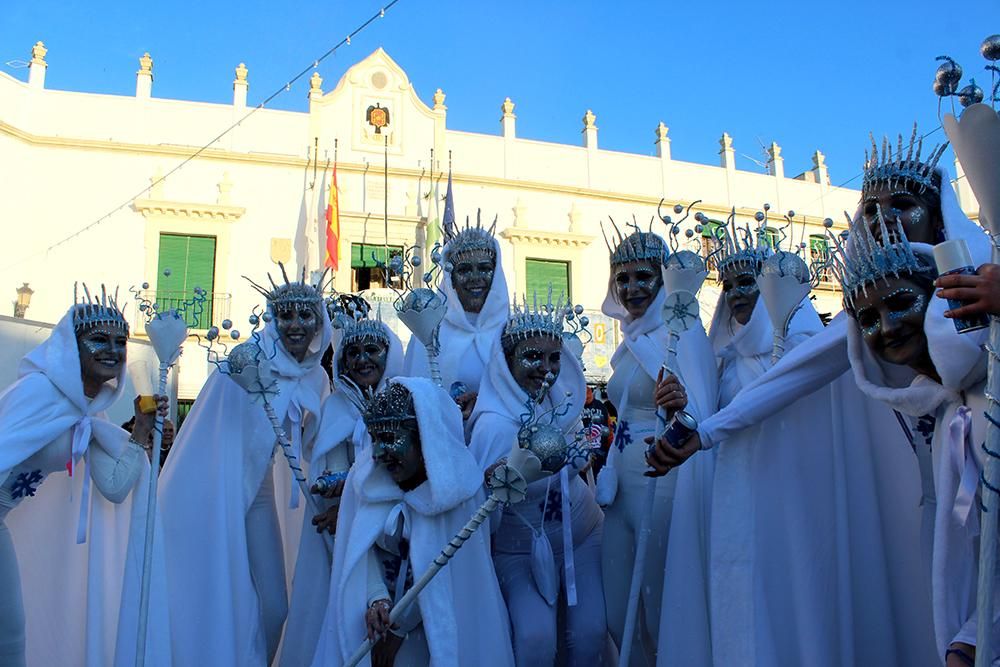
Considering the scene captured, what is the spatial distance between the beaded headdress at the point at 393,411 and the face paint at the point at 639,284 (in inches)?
57.1

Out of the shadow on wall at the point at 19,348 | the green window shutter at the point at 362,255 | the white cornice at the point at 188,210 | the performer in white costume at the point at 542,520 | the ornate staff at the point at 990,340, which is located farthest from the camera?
the green window shutter at the point at 362,255

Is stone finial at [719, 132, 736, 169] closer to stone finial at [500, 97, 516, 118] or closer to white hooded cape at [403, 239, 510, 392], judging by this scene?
stone finial at [500, 97, 516, 118]

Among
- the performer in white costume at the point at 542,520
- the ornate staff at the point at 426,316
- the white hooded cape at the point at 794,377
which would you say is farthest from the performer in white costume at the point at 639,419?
the ornate staff at the point at 426,316

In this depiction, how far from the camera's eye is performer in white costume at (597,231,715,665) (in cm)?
408

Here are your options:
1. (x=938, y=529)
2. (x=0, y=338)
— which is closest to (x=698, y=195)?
(x=0, y=338)

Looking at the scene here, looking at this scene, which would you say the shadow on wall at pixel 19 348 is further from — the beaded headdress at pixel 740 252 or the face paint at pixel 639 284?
the beaded headdress at pixel 740 252

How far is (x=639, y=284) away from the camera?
14.4 feet

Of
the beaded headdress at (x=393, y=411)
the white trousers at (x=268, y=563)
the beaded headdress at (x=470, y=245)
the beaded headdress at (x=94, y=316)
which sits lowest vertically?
the white trousers at (x=268, y=563)

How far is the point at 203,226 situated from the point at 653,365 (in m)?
16.0

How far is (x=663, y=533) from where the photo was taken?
418 centimetres

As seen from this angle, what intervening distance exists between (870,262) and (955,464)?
0.69 meters

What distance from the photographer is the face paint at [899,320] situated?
2.62m

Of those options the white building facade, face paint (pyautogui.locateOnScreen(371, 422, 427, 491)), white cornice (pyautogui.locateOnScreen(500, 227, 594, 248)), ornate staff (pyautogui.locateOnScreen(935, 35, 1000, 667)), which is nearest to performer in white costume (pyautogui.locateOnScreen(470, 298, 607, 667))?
face paint (pyautogui.locateOnScreen(371, 422, 427, 491))

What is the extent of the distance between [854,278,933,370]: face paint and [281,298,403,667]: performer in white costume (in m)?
2.41
